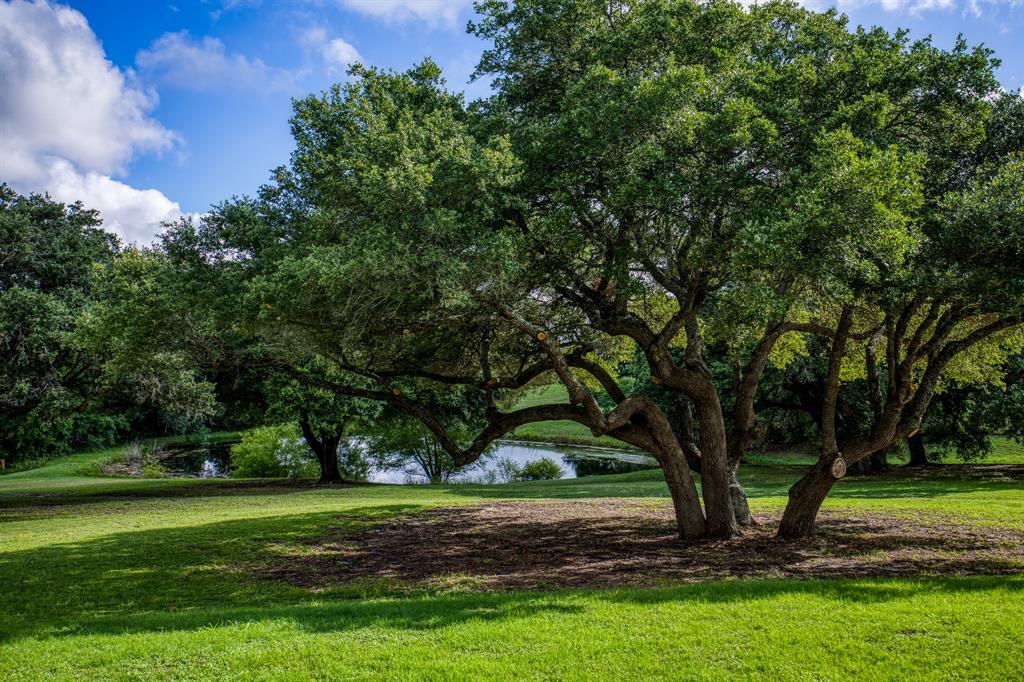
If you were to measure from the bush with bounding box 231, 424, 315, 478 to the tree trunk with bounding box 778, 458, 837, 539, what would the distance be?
31.0m

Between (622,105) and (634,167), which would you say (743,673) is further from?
(622,105)

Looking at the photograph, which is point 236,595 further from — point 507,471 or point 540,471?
point 507,471

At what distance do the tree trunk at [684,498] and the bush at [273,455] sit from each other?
96.1 feet

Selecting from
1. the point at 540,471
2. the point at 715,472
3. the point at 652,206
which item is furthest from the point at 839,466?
the point at 540,471

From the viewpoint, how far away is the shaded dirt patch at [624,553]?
1012cm

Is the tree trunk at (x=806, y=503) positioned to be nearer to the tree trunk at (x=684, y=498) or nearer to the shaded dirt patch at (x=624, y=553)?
the shaded dirt patch at (x=624, y=553)

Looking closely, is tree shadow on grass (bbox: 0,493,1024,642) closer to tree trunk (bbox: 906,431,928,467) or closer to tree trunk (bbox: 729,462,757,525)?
tree trunk (bbox: 729,462,757,525)

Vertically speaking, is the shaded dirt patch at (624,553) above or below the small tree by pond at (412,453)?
below

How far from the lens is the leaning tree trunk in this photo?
12.6 meters

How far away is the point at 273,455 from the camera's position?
38.1 m

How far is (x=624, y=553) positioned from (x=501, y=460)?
34912 millimetres

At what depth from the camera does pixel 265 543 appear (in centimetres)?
1419

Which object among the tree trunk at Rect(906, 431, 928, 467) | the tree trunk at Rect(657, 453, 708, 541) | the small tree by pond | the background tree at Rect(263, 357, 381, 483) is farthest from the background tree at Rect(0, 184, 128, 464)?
the tree trunk at Rect(906, 431, 928, 467)

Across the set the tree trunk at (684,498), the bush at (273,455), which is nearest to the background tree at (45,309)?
the bush at (273,455)
